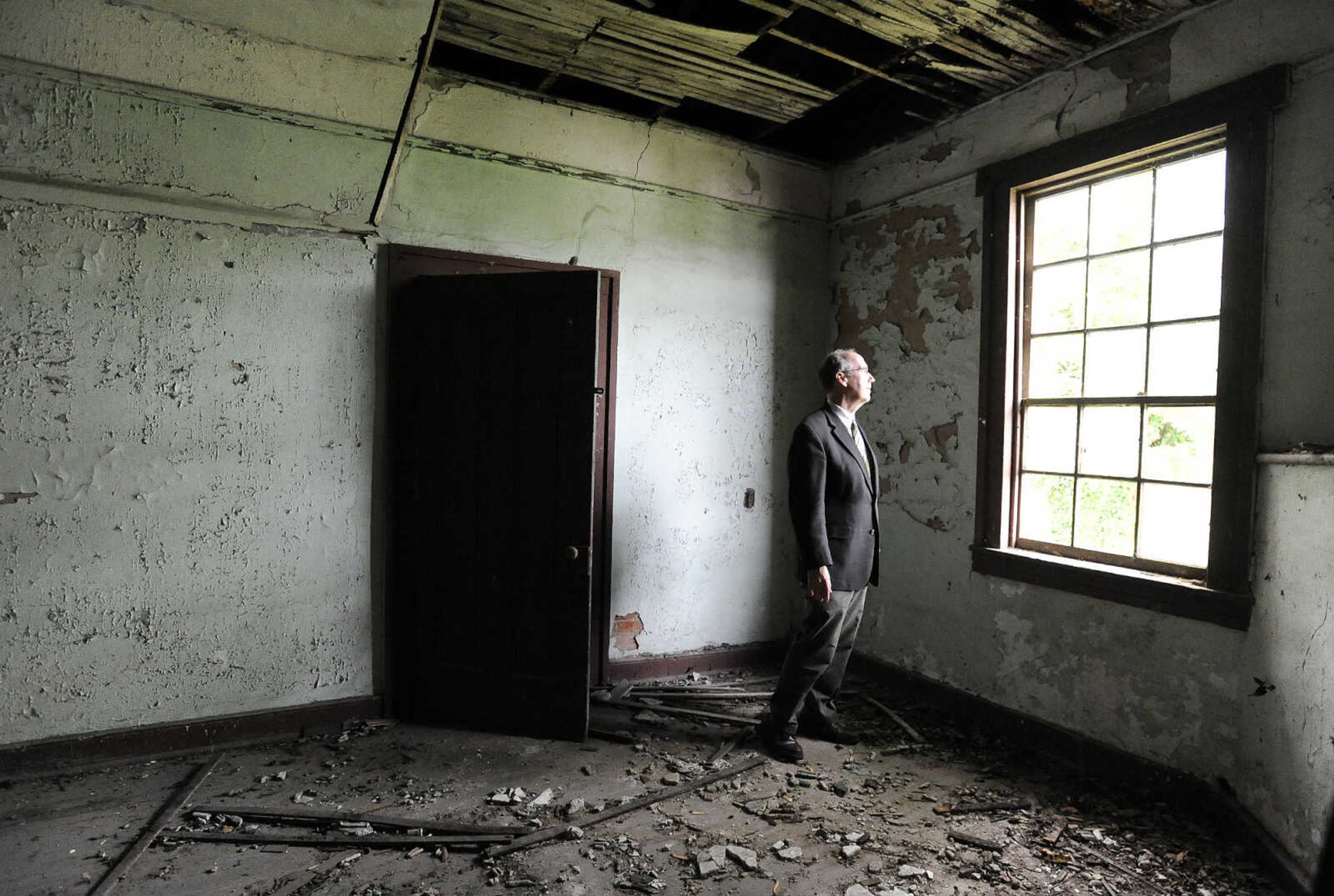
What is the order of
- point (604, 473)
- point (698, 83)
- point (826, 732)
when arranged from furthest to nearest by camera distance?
point (604, 473) < point (698, 83) < point (826, 732)

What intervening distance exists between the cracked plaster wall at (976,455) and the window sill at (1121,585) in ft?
A: 0.17

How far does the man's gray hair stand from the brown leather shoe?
61.4 inches

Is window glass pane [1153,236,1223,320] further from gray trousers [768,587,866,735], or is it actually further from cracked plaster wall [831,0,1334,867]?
gray trousers [768,587,866,735]

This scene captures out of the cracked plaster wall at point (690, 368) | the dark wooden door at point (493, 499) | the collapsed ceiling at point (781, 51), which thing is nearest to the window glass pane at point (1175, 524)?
the collapsed ceiling at point (781, 51)

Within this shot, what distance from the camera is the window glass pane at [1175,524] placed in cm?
288

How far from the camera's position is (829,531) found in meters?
3.25

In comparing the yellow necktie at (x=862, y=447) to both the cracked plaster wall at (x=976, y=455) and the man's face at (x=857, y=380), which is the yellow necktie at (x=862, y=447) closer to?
the man's face at (x=857, y=380)

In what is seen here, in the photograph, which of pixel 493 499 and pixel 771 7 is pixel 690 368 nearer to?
pixel 493 499

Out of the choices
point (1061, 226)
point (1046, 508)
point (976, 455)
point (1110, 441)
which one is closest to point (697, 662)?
point (976, 455)

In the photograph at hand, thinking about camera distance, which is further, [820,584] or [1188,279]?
[820,584]

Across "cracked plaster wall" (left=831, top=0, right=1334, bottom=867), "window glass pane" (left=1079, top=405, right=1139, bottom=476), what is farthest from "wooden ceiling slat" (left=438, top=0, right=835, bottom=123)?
"window glass pane" (left=1079, top=405, right=1139, bottom=476)

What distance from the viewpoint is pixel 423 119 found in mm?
3555

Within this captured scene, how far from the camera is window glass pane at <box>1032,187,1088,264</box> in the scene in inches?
133

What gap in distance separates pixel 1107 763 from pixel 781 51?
11.6 feet
